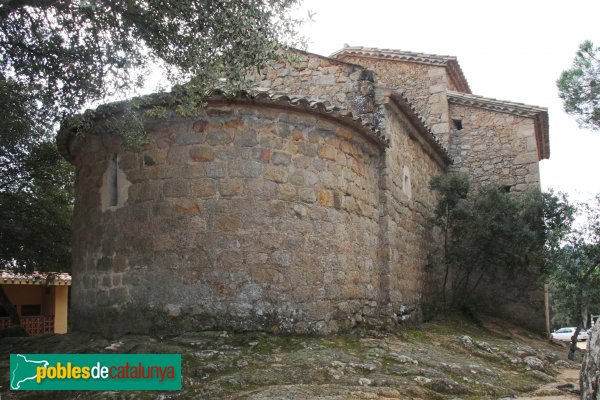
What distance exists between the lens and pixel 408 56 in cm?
1493

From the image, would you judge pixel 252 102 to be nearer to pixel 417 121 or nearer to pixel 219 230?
pixel 219 230

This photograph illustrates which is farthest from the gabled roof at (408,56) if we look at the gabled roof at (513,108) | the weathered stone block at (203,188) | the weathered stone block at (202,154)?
the weathered stone block at (203,188)

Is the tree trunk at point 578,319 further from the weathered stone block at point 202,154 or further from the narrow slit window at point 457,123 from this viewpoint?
the weathered stone block at point 202,154

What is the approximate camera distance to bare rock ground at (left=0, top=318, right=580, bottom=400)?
17.2 feet

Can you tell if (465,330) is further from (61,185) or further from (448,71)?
(61,185)

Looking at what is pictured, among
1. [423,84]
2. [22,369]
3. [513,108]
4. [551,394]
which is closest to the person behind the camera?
[22,369]

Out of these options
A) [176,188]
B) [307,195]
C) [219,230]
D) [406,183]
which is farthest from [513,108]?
[176,188]

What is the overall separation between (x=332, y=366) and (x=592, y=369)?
2418 millimetres

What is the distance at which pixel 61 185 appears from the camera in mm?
12047

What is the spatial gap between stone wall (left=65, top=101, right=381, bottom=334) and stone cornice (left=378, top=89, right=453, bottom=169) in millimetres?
2130

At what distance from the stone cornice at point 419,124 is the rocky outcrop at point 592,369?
5.47 m

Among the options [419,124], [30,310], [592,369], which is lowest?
[30,310]

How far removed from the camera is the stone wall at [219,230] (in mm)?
6832

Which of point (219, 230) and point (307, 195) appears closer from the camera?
point (219, 230)
